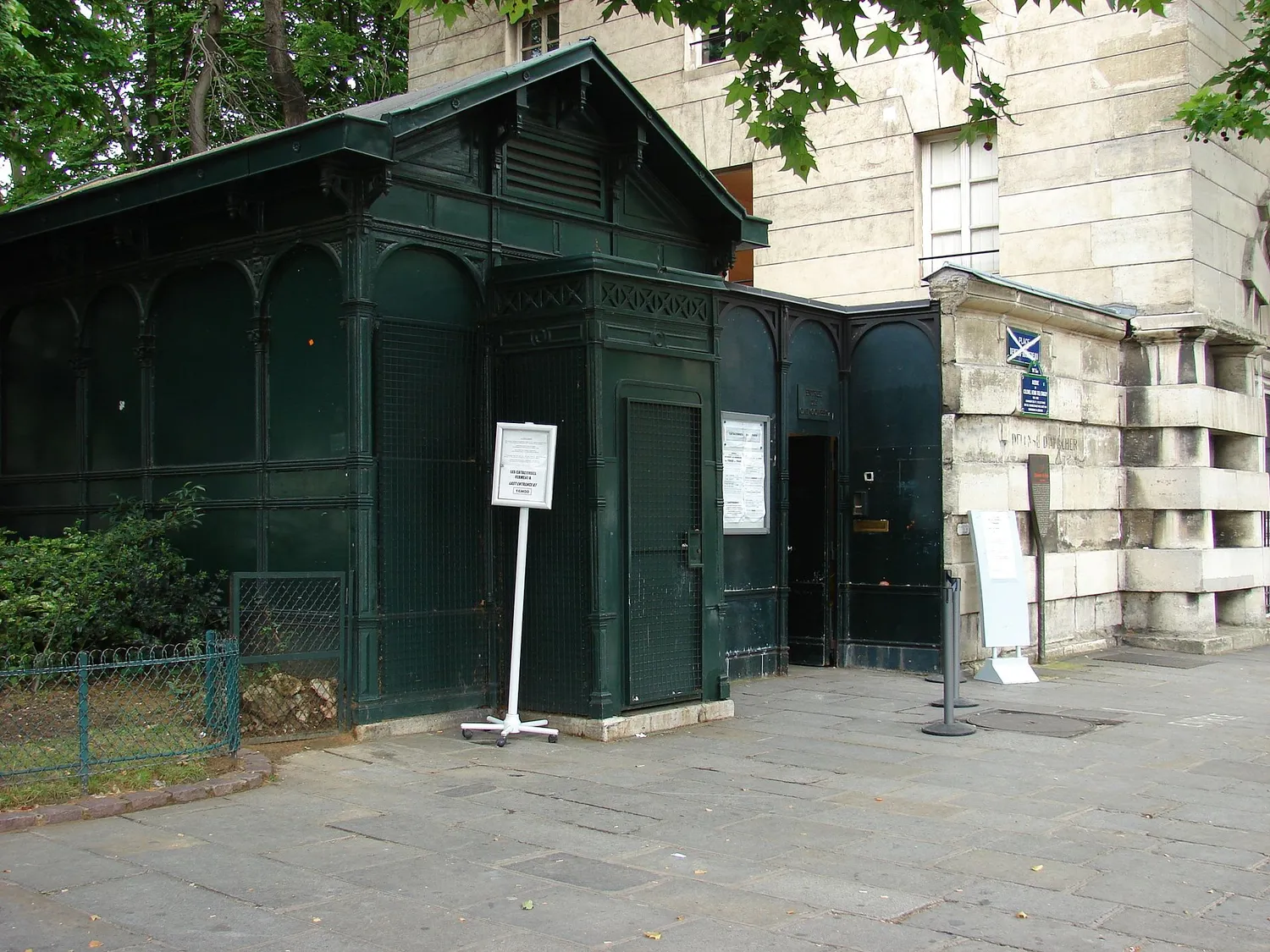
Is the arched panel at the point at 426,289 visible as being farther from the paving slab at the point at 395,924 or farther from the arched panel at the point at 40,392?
the paving slab at the point at 395,924

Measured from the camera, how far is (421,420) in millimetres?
9992

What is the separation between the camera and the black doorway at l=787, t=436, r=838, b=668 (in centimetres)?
1410

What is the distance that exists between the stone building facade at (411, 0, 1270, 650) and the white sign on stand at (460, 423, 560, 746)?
583cm

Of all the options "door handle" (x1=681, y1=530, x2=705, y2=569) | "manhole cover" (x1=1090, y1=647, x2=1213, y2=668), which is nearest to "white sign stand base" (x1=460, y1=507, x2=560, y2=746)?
"door handle" (x1=681, y1=530, x2=705, y2=569)

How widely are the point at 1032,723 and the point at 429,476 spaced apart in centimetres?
545

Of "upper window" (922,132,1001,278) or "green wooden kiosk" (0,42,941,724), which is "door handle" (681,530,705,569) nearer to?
"green wooden kiosk" (0,42,941,724)

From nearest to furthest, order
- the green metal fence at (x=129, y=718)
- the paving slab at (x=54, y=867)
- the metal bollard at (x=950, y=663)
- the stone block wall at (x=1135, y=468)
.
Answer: the paving slab at (x=54, y=867) → the green metal fence at (x=129, y=718) → the metal bollard at (x=950, y=663) → the stone block wall at (x=1135, y=468)

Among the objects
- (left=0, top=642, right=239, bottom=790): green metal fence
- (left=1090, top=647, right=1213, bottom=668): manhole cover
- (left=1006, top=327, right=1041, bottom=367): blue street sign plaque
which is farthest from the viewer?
(left=1090, top=647, right=1213, bottom=668): manhole cover

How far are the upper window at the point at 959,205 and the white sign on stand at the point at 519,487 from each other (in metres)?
9.42

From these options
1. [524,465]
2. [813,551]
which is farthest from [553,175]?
[813,551]

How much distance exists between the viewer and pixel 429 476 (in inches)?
394

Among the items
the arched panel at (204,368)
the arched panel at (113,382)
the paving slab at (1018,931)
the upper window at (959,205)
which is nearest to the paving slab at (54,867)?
the paving slab at (1018,931)

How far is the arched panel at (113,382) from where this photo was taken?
11.5 meters

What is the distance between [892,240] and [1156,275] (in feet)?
11.7
